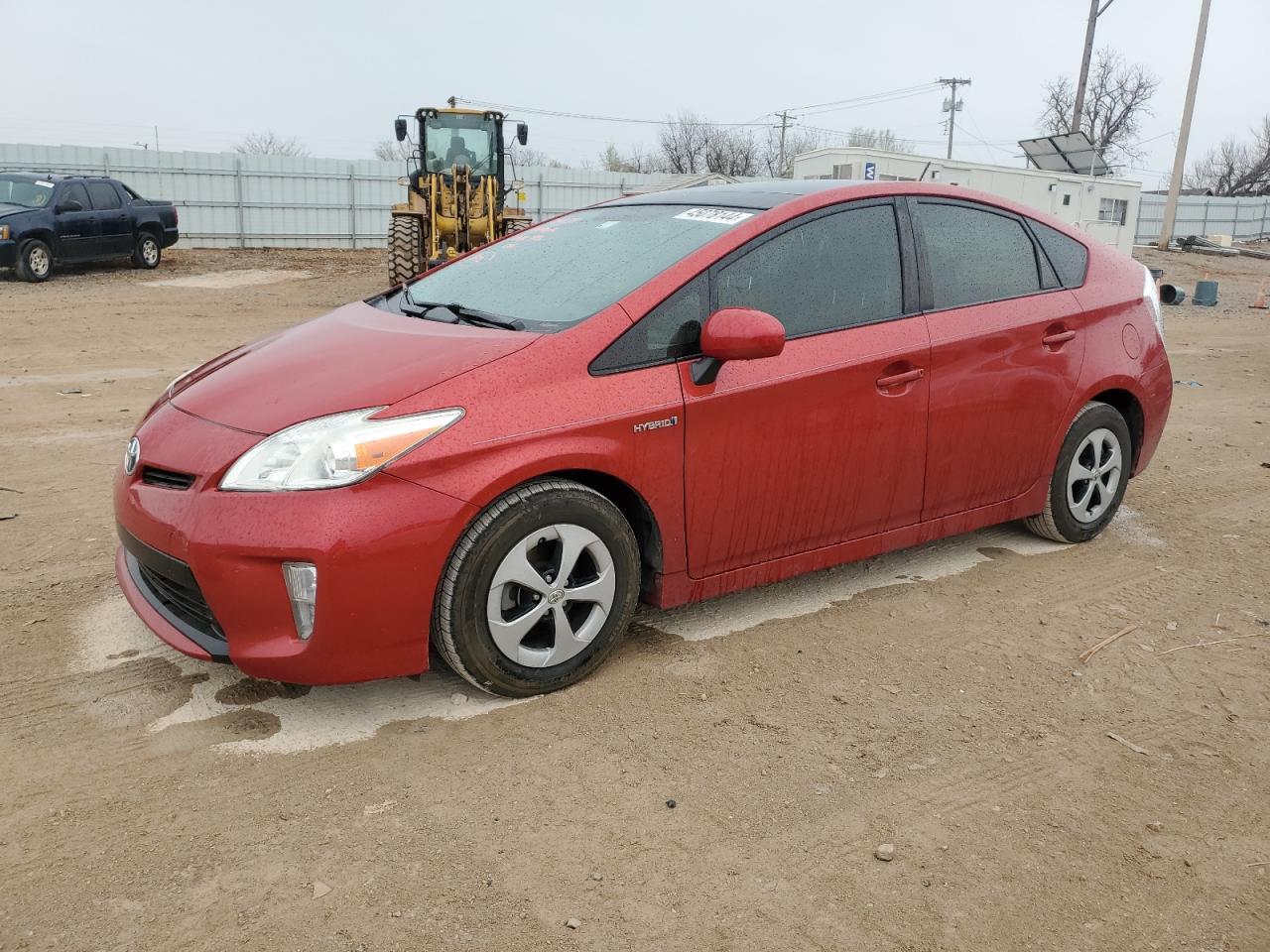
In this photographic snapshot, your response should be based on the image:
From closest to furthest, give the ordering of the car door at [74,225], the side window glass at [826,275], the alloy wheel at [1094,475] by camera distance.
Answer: the side window glass at [826,275]
the alloy wheel at [1094,475]
the car door at [74,225]

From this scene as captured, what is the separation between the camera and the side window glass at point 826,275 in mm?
3658

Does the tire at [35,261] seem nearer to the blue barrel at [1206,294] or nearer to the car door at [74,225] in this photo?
the car door at [74,225]

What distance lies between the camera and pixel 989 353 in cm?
416

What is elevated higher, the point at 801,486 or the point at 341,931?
the point at 801,486

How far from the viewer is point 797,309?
375cm

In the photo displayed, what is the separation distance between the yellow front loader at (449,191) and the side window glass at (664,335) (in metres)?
12.5

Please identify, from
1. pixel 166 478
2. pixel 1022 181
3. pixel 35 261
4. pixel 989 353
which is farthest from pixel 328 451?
pixel 1022 181

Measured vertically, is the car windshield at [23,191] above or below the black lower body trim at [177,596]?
above

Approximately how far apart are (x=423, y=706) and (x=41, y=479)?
349 centimetres

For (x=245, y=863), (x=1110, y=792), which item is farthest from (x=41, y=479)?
(x=1110, y=792)

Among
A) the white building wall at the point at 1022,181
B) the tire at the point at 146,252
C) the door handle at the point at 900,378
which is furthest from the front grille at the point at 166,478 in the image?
the white building wall at the point at 1022,181

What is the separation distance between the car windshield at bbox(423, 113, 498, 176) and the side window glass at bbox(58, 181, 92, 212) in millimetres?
6096

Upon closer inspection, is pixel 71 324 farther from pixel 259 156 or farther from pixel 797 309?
pixel 259 156

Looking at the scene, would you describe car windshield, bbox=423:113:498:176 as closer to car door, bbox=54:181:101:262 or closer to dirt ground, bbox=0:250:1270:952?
car door, bbox=54:181:101:262
